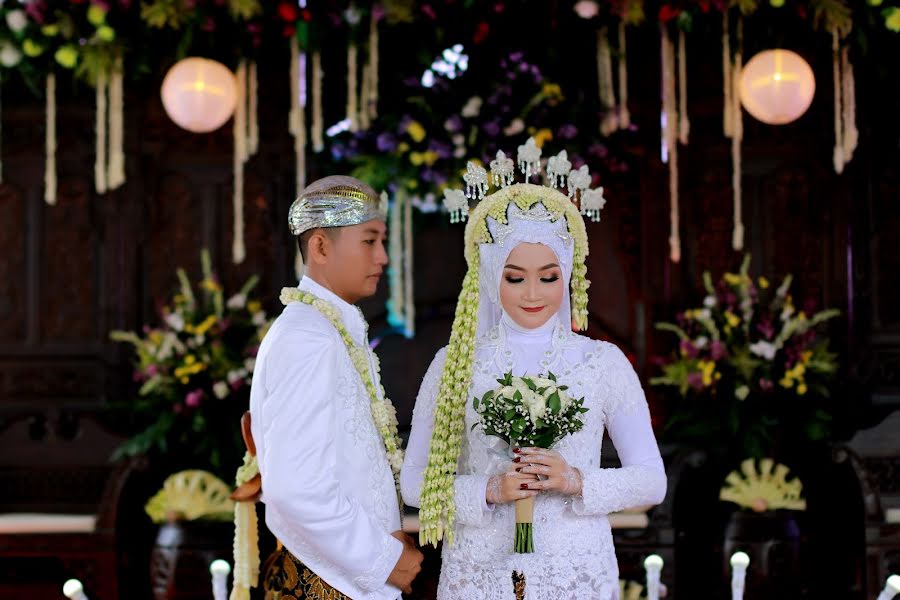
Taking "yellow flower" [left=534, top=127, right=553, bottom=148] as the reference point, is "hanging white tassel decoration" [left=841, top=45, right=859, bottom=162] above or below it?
above

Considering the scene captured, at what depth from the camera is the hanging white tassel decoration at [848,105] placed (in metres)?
5.98

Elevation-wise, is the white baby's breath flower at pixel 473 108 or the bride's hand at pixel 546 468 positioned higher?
the white baby's breath flower at pixel 473 108

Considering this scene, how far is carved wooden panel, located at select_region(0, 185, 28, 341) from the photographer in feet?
21.3

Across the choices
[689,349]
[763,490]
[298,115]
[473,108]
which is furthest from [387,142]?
[763,490]

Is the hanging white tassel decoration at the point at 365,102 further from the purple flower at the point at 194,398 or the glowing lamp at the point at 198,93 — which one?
the purple flower at the point at 194,398

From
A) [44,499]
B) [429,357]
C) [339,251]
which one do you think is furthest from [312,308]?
[44,499]

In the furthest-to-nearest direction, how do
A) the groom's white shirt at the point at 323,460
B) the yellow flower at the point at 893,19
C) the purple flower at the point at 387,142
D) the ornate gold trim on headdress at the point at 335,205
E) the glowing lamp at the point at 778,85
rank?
the purple flower at the point at 387,142 < the yellow flower at the point at 893,19 < the glowing lamp at the point at 778,85 < the ornate gold trim on headdress at the point at 335,205 < the groom's white shirt at the point at 323,460

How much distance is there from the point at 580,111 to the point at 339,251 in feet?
9.75

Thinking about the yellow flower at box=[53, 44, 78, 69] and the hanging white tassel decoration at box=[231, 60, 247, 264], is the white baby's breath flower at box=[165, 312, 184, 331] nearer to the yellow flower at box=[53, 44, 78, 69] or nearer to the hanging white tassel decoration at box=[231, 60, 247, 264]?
the hanging white tassel decoration at box=[231, 60, 247, 264]

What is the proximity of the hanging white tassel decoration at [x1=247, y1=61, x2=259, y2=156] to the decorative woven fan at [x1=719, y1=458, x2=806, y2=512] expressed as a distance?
3.18 m

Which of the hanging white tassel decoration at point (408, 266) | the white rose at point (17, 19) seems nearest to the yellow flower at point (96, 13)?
the white rose at point (17, 19)

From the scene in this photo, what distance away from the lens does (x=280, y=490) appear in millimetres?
2943

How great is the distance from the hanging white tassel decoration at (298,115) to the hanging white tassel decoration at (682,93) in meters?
2.13

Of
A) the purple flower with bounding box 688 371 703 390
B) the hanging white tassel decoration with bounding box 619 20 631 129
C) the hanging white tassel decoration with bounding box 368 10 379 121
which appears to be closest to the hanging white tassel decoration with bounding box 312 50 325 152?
the hanging white tassel decoration with bounding box 368 10 379 121
